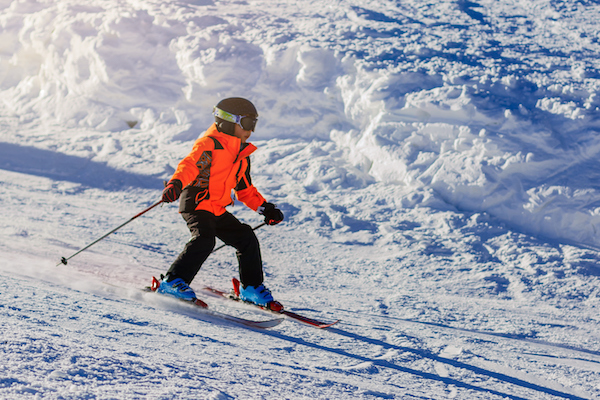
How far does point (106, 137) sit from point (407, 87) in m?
5.01

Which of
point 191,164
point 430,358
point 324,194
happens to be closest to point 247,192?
point 191,164

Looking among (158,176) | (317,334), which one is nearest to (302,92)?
(158,176)

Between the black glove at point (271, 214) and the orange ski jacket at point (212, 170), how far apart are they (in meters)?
0.30

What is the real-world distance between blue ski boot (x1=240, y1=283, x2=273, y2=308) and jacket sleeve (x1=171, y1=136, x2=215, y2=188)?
3.11ft

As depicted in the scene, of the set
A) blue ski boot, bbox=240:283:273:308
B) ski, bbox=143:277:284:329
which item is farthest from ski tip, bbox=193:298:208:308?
blue ski boot, bbox=240:283:273:308

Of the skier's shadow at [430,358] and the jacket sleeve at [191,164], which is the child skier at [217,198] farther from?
the skier's shadow at [430,358]

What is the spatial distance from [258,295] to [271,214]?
2.00 ft

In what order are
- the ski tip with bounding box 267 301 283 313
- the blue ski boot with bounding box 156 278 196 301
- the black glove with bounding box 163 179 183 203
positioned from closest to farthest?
the black glove with bounding box 163 179 183 203
the blue ski boot with bounding box 156 278 196 301
the ski tip with bounding box 267 301 283 313

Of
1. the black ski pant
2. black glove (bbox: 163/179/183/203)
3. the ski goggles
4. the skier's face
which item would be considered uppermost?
the ski goggles

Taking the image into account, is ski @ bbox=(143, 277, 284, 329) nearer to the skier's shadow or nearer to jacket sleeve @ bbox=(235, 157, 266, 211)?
the skier's shadow

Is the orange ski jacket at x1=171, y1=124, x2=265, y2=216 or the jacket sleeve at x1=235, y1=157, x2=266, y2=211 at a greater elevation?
the orange ski jacket at x1=171, y1=124, x2=265, y2=216

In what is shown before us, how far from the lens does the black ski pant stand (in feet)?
11.4

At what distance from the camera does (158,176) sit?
7234 mm

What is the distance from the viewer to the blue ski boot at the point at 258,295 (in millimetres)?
3643
